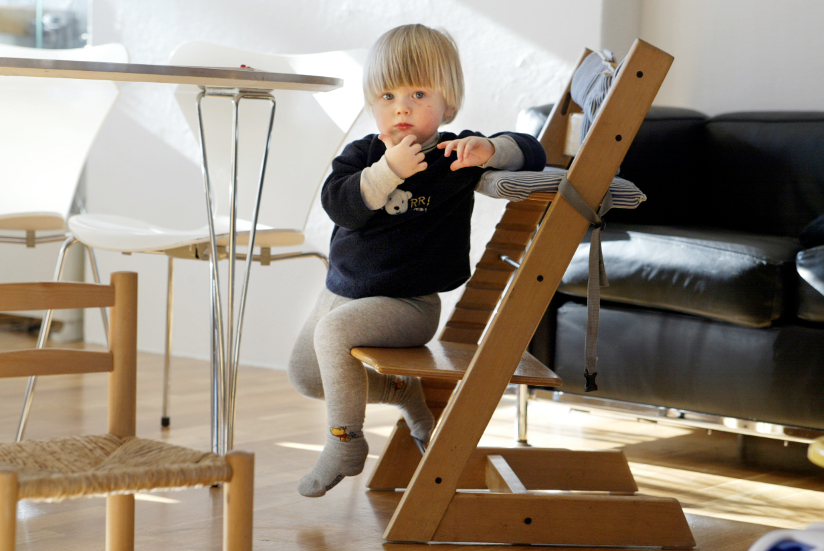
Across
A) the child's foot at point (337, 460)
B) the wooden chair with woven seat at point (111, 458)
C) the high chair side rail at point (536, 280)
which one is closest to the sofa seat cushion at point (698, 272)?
the high chair side rail at point (536, 280)

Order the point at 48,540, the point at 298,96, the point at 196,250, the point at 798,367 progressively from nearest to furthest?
1. the point at 48,540
2. the point at 798,367
3. the point at 196,250
4. the point at 298,96

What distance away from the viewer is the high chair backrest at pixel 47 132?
2008 millimetres

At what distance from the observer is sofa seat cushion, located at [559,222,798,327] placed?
5.18 ft

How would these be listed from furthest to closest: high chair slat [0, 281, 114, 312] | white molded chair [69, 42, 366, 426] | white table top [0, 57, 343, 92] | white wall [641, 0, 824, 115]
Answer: white wall [641, 0, 824, 115]
white molded chair [69, 42, 366, 426]
white table top [0, 57, 343, 92]
high chair slat [0, 281, 114, 312]

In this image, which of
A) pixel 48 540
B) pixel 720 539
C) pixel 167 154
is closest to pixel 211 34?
pixel 167 154

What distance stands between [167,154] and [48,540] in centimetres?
186

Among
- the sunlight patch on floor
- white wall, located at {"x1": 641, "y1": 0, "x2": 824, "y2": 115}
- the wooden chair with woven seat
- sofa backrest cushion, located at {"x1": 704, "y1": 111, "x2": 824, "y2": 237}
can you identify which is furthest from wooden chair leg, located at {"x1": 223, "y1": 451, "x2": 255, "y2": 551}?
white wall, located at {"x1": 641, "y1": 0, "x2": 824, "y2": 115}

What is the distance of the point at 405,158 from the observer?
127cm

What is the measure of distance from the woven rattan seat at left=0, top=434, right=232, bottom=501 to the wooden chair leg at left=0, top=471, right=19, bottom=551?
2 cm

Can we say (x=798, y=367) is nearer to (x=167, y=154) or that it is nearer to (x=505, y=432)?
(x=505, y=432)

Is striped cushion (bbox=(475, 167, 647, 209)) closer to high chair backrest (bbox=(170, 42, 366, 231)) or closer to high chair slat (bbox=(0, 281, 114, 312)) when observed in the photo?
high chair slat (bbox=(0, 281, 114, 312))

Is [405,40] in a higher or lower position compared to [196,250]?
higher

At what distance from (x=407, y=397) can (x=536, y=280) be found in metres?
0.38

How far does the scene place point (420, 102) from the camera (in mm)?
1377
